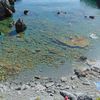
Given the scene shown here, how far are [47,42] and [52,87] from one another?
13549 mm

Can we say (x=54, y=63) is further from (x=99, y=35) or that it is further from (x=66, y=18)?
(x=66, y=18)

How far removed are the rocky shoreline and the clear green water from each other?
1676 mm

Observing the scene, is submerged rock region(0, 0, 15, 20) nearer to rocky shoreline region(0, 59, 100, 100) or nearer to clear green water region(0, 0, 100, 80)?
clear green water region(0, 0, 100, 80)

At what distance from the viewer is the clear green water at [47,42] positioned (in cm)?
3456

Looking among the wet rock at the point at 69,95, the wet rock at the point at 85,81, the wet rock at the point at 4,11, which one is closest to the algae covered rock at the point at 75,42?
the wet rock at the point at 85,81

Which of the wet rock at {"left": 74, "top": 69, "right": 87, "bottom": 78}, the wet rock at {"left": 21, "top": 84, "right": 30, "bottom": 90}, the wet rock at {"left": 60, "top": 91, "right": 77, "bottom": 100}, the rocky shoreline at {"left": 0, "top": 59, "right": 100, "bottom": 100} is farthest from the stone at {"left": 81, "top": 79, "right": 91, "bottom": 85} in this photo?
the wet rock at {"left": 21, "top": 84, "right": 30, "bottom": 90}

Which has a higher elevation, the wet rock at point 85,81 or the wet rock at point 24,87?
the wet rock at point 24,87

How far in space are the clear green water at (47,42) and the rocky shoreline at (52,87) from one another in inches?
66.0

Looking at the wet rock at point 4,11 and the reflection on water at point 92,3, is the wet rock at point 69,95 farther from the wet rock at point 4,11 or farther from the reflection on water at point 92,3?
the reflection on water at point 92,3

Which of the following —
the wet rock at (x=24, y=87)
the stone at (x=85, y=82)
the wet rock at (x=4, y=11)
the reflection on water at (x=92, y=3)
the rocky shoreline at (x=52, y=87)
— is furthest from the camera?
the reflection on water at (x=92, y=3)

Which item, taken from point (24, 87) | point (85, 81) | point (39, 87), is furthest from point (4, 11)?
point (85, 81)

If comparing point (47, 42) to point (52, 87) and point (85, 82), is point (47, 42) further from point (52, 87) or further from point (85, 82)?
point (52, 87)

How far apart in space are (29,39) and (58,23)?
10026mm

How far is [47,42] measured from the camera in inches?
1651
